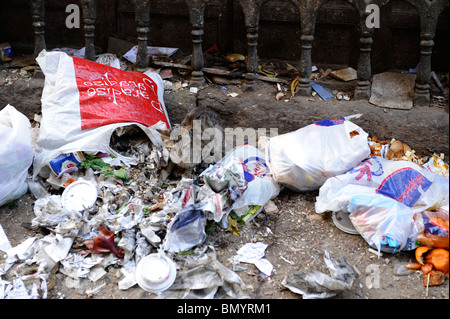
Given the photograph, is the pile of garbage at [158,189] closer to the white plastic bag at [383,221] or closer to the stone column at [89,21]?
the white plastic bag at [383,221]

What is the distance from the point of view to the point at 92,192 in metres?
2.88

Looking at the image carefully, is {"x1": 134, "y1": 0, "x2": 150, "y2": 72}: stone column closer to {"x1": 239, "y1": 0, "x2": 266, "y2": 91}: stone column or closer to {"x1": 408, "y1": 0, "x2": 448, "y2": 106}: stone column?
{"x1": 239, "y1": 0, "x2": 266, "y2": 91}: stone column

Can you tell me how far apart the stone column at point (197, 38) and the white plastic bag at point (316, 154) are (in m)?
0.95

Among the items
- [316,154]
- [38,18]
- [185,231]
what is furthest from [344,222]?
[38,18]

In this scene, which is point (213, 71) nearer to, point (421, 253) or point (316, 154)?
point (316, 154)

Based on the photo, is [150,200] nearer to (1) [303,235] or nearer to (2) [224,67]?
(1) [303,235]

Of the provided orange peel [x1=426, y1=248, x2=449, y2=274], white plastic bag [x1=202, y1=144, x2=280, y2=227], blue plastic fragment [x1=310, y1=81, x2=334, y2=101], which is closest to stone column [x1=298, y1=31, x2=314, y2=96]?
blue plastic fragment [x1=310, y1=81, x2=334, y2=101]

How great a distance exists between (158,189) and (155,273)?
2.55 ft

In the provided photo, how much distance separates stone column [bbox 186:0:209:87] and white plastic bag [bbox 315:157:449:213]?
1.38 m

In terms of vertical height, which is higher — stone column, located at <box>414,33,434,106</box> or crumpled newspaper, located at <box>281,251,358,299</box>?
stone column, located at <box>414,33,434,106</box>

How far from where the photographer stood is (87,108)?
3.11m

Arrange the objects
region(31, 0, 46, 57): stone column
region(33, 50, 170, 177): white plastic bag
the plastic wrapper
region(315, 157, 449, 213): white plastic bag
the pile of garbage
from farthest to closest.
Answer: region(31, 0, 46, 57): stone column, region(33, 50, 170, 177): white plastic bag, region(315, 157, 449, 213): white plastic bag, the plastic wrapper, the pile of garbage

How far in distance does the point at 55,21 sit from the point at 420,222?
355 cm

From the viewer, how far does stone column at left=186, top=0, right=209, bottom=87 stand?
11.2 feet
